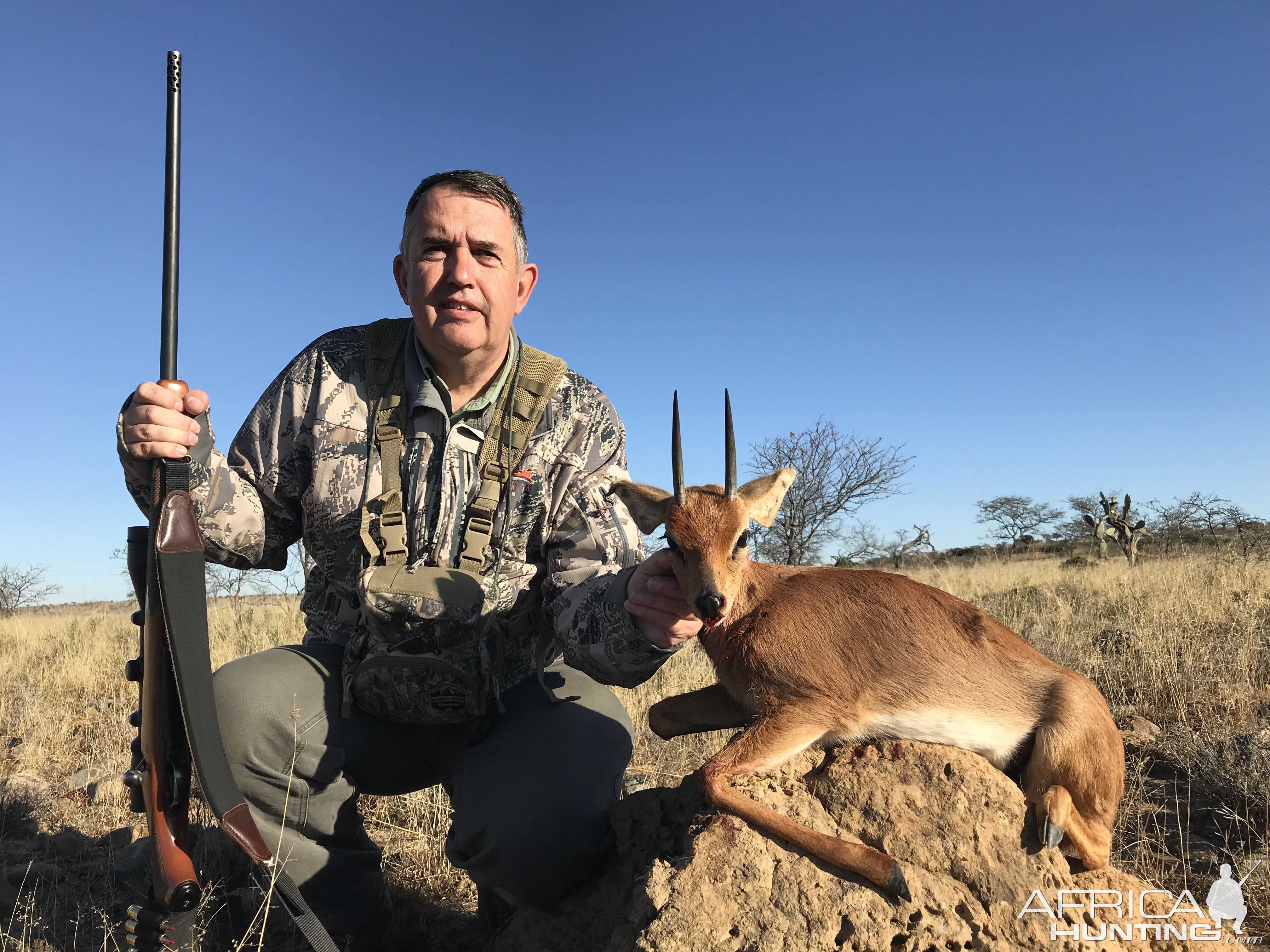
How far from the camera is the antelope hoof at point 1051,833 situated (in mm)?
3199

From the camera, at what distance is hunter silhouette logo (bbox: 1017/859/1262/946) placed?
3090mm

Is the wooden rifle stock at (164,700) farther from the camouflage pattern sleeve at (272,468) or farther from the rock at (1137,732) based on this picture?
the rock at (1137,732)

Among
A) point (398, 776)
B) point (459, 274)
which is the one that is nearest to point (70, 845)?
point (398, 776)

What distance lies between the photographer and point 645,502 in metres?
3.89

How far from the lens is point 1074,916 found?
10.2 feet

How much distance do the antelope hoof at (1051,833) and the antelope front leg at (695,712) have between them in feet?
4.22

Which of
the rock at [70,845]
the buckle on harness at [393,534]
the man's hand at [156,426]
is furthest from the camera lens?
the rock at [70,845]

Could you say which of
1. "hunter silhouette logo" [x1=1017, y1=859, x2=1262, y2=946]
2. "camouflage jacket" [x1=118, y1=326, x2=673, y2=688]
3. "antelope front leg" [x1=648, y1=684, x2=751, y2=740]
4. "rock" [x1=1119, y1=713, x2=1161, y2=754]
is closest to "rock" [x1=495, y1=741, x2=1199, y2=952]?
"hunter silhouette logo" [x1=1017, y1=859, x2=1262, y2=946]

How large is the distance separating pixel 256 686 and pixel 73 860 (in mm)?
2467

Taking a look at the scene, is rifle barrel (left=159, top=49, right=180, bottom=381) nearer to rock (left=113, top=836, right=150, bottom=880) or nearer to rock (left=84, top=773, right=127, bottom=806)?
rock (left=113, top=836, right=150, bottom=880)

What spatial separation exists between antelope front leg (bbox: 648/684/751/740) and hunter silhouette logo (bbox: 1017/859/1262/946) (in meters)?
1.41

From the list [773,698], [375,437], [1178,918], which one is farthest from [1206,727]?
[375,437]

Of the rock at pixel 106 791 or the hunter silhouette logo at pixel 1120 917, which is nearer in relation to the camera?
the hunter silhouette logo at pixel 1120 917

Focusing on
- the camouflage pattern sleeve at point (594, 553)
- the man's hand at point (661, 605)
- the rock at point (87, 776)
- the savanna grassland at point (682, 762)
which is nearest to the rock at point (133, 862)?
the savanna grassland at point (682, 762)
